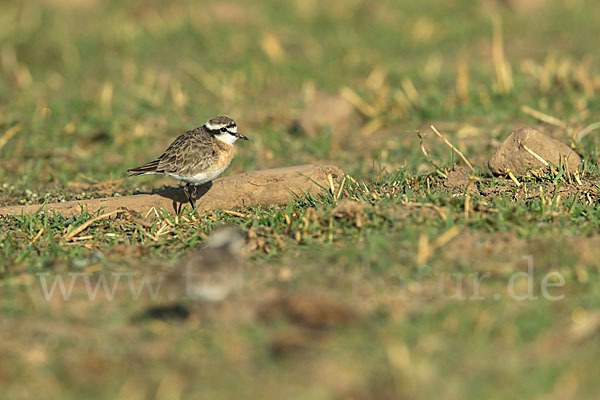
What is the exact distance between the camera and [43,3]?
14.7 meters

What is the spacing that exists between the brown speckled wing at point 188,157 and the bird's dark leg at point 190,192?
0.24 metres

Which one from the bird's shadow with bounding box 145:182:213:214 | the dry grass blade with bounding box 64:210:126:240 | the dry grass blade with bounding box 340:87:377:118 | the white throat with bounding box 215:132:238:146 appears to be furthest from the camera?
the dry grass blade with bounding box 340:87:377:118

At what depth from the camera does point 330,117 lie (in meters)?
10.0

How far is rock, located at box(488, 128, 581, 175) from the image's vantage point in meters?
7.15

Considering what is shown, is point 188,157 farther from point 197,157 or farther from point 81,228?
point 81,228

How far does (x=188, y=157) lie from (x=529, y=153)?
3048 millimetres

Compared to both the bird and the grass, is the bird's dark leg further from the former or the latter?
the grass

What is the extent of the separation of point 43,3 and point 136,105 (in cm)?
505

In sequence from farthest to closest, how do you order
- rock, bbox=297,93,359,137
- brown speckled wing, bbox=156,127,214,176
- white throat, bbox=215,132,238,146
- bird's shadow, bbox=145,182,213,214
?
rock, bbox=297,93,359,137 < white throat, bbox=215,132,238,146 < bird's shadow, bbox=145,182,213,214 < brown speckled wing, bbox=156,127,214,176

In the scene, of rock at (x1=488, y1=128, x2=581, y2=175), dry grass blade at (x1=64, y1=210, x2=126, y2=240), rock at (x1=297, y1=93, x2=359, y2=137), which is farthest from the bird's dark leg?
rock at (x1=297, y1=93, x2=359, y2=137)

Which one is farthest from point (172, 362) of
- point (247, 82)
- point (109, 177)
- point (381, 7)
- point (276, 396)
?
point (381, 7)

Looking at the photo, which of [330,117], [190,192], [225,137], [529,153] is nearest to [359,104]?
[330,117]

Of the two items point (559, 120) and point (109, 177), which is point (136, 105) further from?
point (559, 120)

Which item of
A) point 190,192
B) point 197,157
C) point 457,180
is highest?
point 197,157
